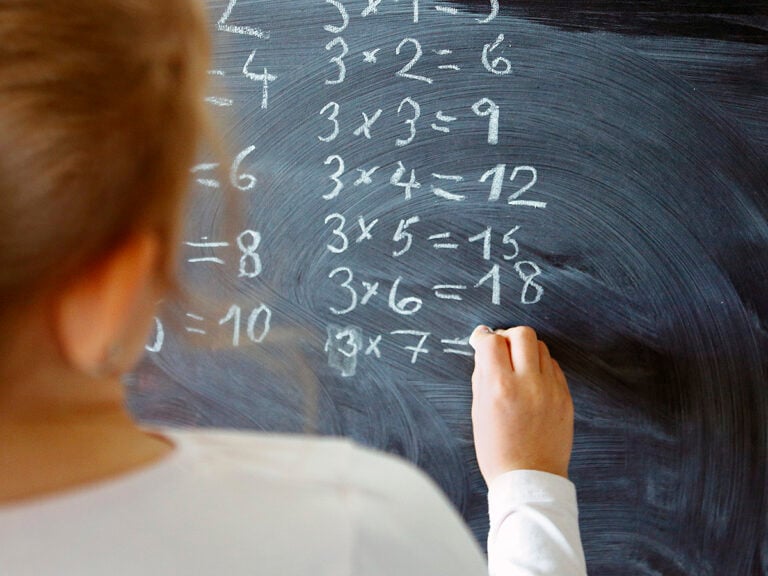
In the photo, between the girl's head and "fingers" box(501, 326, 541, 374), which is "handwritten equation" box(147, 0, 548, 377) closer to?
"fingers" box(501, 326, 541, 374)

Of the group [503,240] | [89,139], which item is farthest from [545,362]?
[89,139]

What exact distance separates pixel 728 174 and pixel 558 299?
9.3 inches

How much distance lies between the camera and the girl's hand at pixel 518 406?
0.76 m

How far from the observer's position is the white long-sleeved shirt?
0.34 metres

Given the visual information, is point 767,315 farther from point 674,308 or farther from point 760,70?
point 760,70

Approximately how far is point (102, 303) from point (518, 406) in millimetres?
544

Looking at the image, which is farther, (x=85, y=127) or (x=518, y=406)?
(x=518, y=406)

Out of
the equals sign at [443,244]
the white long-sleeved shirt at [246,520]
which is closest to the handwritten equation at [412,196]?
the equals sign at [443,244]

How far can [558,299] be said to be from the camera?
83 cm

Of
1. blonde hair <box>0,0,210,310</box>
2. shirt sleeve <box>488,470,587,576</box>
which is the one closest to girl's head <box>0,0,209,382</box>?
blonde hair <box>0,0,210,310</box>

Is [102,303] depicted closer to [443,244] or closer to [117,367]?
[117,367]

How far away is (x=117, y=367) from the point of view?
38cm

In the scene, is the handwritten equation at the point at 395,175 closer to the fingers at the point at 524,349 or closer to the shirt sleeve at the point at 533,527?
the fingers at the point at 524,349

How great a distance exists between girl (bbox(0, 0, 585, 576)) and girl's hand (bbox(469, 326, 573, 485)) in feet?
1.07
